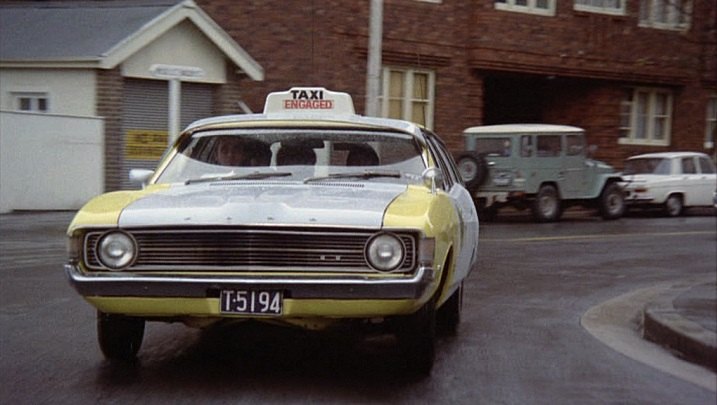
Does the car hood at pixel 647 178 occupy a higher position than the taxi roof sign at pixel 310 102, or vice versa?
the taxi roof sign at pixel 310 102

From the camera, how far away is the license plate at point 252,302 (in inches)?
222

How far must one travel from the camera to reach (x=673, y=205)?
24.6 meters

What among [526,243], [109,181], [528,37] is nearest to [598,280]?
[526,243]

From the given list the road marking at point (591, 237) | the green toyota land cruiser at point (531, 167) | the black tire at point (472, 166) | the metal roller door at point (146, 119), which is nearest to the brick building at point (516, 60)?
the metal roller door at point (146, 119)

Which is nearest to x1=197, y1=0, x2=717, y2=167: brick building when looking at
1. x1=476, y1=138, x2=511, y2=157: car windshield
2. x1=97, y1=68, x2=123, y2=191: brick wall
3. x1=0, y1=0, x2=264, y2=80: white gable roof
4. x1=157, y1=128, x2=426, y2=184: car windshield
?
x1=0, y1=0, x2=264, y2=80: white gable roof

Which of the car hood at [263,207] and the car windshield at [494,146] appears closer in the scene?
the car hood at [263,207]

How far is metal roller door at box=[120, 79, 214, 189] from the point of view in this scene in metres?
19.8

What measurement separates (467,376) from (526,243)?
10.2 meters

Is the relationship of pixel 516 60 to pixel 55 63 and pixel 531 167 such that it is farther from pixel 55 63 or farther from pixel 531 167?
pixel 55 63

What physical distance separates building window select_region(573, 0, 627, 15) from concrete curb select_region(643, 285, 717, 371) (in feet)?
66.9

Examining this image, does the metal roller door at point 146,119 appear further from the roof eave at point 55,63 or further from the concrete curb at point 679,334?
the concrete curb at point 679,334

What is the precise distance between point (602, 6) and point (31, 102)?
1577 cm

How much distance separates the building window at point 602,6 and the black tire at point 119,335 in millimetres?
23266

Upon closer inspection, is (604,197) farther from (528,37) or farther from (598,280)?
(598,280)
